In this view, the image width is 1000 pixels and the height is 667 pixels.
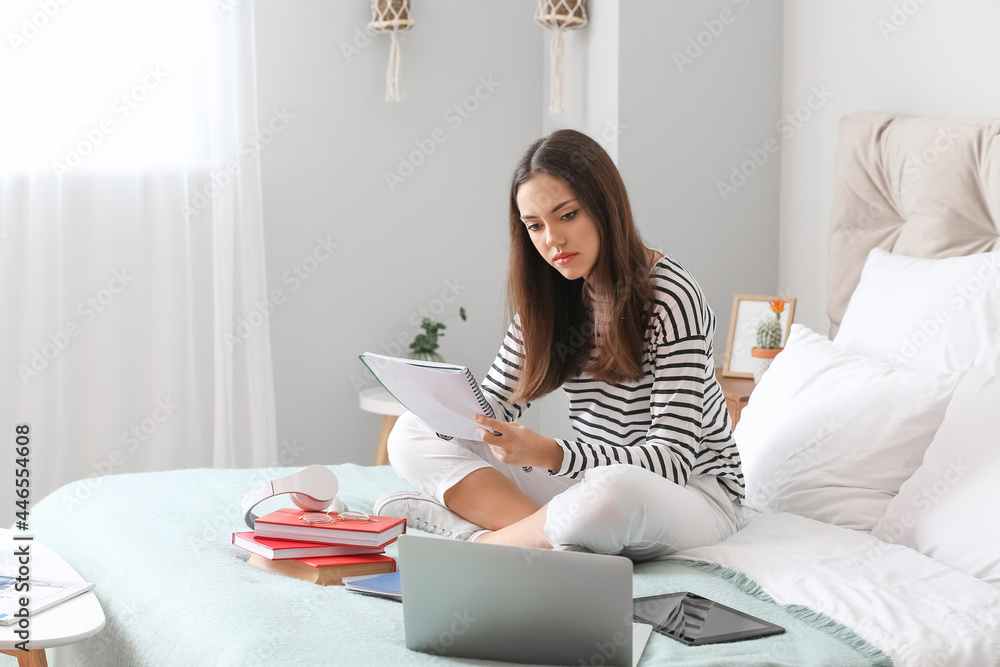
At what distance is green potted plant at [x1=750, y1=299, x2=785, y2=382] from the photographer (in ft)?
7.61

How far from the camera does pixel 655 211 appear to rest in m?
2.78

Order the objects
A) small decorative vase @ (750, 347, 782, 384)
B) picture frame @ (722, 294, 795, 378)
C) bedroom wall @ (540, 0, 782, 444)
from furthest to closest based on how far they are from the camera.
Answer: bedroom wall @ (540, 0, 782, 444), picture frame @ (722, 294, 795, 378), small decorative vase @ (750, 347, 782, 384)

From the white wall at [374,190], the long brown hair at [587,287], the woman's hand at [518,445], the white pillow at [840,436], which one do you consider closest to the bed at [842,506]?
the white pillow at [840,436]

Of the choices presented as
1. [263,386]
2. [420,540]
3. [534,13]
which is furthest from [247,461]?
[420,540]

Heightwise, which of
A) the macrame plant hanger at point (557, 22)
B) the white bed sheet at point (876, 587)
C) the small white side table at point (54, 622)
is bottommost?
the small white side table at point (54, 622)

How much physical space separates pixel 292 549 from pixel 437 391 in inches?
12.3

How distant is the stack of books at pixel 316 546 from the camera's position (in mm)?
1412

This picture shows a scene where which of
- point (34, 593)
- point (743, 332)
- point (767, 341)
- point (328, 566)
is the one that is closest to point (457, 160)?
point (743, 332)

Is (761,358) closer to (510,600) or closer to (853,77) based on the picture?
(853,77)

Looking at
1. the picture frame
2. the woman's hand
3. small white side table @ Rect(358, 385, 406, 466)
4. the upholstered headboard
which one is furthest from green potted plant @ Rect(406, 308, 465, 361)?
the woman's hand

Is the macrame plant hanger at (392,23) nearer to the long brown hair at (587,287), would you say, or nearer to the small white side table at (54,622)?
the long brown hair at (587,287)

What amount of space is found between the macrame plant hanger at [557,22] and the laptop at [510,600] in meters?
2.14

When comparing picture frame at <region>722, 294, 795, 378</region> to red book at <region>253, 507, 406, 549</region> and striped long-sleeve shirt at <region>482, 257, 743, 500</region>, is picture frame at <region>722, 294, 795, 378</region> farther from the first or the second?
red book at <region>253, 507, 406, 549</region>

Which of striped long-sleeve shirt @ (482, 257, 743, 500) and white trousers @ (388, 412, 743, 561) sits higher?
striped long-sleeve shirt @ (482, 257, 743, 500)
